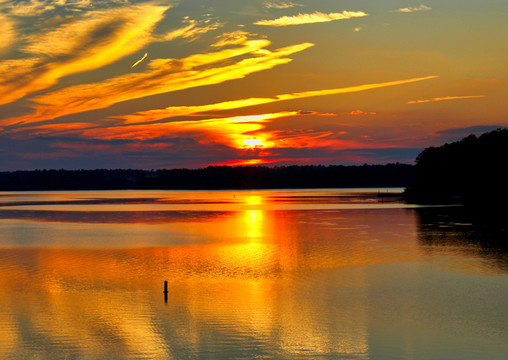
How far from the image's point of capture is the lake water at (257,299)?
25.0 meters

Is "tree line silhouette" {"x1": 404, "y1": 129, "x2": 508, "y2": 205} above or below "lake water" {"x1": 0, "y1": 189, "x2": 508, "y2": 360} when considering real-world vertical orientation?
above

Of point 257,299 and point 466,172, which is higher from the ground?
point 466,172

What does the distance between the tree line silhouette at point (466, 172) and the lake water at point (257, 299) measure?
80.0 metres

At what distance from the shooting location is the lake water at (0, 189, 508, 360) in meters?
25.0

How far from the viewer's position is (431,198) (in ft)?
573

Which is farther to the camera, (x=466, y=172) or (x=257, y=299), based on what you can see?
(x=466, y=172)

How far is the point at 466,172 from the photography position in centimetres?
Answer: 14725

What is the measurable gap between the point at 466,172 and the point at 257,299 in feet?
412

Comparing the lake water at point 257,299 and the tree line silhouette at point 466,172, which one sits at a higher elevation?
the tree line silhouette at point 466,172

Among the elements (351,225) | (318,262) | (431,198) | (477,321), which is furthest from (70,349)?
(431,198)

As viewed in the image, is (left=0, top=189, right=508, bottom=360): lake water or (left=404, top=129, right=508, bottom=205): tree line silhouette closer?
(left=0, top=189, right=508, bottom=360): lake water

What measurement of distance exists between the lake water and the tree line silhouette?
8000cm

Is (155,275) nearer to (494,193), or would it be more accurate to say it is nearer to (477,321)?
(477,321)

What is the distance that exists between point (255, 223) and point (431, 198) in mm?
92999
